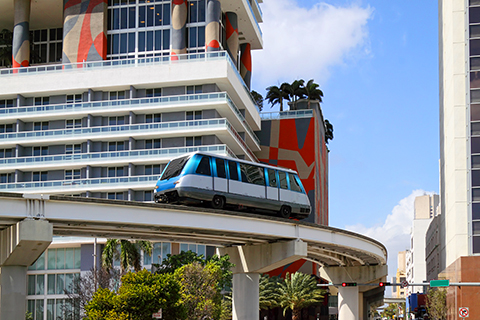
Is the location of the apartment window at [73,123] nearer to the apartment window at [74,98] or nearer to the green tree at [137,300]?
the apartment window at [74,98]

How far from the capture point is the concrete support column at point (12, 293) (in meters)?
26.8

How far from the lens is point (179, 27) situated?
2869 inches

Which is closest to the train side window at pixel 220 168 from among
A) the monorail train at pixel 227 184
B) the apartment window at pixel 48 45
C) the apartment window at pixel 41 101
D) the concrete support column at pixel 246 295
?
the monorail train at pixel 227 184

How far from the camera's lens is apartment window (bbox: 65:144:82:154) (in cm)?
7212

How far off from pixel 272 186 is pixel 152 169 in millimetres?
35964

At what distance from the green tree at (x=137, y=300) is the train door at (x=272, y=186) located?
7.36 m


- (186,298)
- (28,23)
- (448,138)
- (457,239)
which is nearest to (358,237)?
(186,298)

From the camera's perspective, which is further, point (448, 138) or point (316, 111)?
point (316, 111)

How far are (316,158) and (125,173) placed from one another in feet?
92.3

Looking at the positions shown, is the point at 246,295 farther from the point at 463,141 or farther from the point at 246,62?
the point at 246,62

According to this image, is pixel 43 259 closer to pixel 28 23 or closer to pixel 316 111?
pixel 28 23

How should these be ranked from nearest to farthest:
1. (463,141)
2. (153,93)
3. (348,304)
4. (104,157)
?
(348,304) < (463,141) < (104,157) < (153,93)

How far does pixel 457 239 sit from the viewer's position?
5916 centimetres

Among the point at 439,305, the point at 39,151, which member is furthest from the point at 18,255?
the point at 439,305
